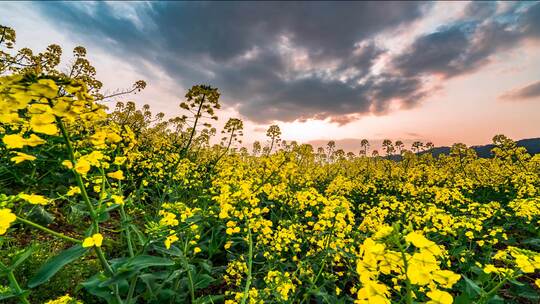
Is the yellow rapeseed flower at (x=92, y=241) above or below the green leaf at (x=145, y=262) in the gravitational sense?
above

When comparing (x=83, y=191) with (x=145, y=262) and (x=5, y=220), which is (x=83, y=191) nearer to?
(x=5, y=220)

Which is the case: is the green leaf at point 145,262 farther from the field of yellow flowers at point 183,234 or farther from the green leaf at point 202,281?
the green leaf at point 202,281

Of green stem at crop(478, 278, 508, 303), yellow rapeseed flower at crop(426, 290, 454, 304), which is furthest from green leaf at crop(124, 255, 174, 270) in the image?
green stem at crop(478, 278, 508, 303)

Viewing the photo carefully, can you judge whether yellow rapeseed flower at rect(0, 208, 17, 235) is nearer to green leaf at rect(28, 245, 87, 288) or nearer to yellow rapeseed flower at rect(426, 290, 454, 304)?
green leaf at rect(28, 245, 87, 288)

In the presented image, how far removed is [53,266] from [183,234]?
6.51 ft

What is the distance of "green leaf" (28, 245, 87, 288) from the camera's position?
1403mm

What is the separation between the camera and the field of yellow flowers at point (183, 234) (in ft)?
4.04

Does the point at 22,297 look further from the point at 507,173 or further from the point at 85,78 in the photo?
the point at 507,173

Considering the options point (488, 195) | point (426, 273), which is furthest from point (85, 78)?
point (488, 195)

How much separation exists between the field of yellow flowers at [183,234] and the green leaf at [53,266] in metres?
0.01

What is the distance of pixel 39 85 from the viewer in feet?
3.78

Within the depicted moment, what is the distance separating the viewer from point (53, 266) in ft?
4.80

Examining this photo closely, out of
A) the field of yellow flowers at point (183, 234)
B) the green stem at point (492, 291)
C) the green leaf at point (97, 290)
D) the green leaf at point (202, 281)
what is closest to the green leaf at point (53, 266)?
the field of yellow flowers at point (183, 234)

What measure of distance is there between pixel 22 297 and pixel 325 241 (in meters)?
3.06
